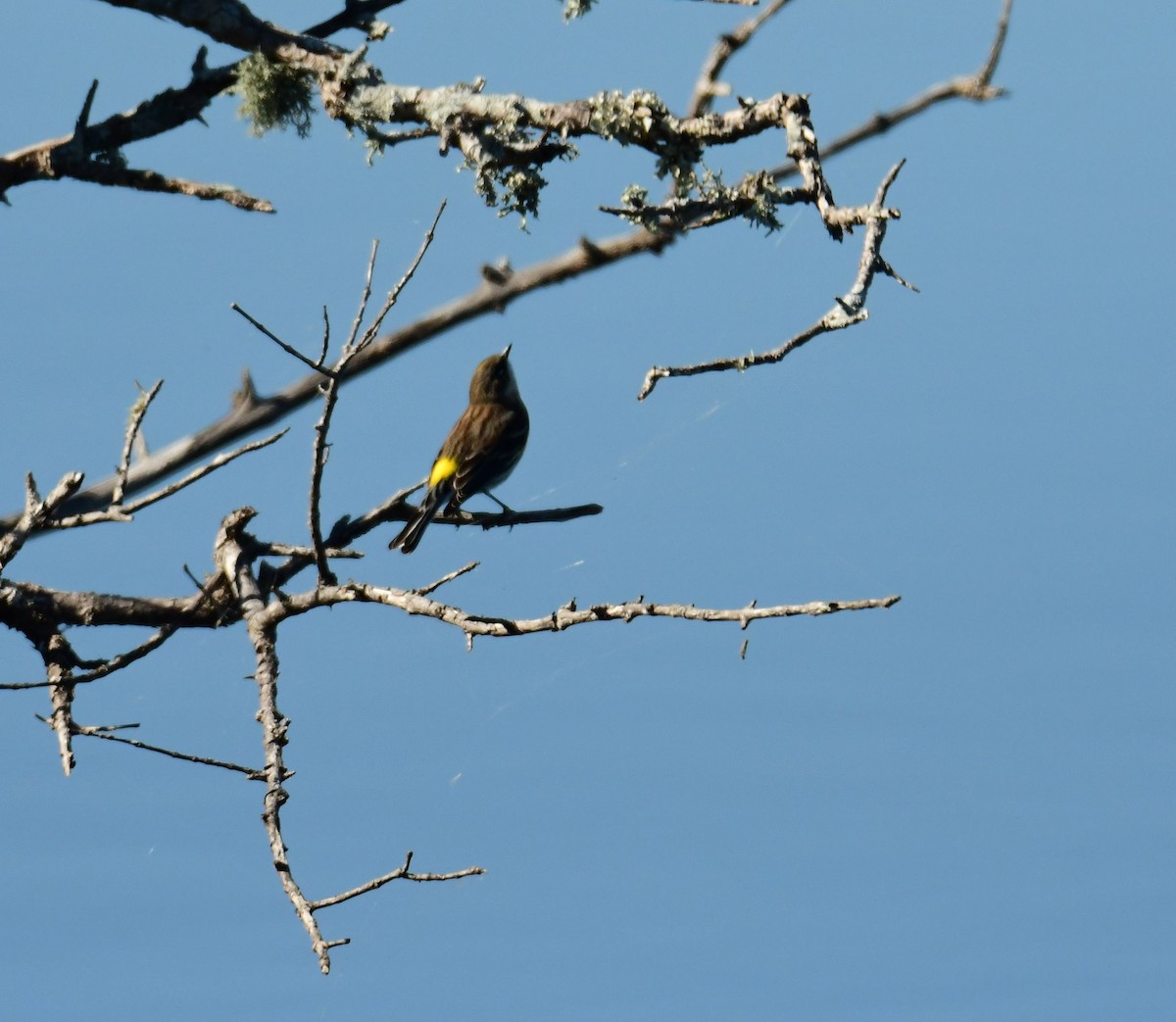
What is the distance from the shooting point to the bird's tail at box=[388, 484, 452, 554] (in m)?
6.41

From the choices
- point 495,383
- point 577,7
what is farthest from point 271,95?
point 495,383

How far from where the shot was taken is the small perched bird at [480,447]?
263 inches

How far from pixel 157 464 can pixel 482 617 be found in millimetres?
3569

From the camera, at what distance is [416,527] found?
6.45 metres

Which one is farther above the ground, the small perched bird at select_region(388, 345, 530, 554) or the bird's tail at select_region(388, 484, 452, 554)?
the small perched bird at select_region(388, 345, 530, 554)

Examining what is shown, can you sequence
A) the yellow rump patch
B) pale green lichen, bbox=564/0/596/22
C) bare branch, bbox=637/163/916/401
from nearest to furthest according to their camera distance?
bare branch, bbox=637/163/916/401 < pale green lichen, bbox=564/0/596/22 < the yellow rump patch

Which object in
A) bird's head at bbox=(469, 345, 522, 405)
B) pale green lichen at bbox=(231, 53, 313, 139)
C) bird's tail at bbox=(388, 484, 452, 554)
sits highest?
bird's head at bbox=(469, 345, 522, 405)

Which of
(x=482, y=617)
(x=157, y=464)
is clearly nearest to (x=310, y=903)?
Answer: (x=482, y=617)

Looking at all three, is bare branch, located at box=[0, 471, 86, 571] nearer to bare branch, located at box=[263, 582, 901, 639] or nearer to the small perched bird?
bare branch, located at box=[263, 582, 901, 639]

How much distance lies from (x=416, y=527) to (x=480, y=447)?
178cm

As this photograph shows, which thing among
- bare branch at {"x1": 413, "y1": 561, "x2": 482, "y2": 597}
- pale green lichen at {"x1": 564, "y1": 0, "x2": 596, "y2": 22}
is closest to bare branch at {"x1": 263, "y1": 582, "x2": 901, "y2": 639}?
bare branch at {"x1": 413, "y1": 561, "x2": 482, "y2": 597}

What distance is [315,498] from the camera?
13.5 feet

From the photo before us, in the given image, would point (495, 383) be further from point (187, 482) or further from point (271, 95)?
point (187, 482)

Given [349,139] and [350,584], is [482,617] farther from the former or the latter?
[349,139]
